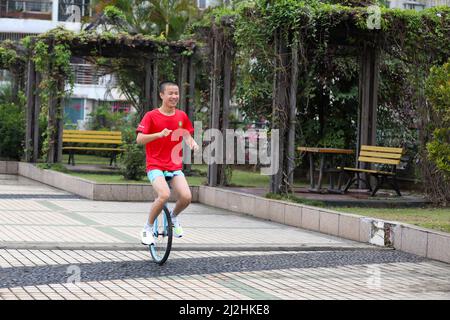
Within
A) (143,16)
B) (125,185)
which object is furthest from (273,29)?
(143,16)

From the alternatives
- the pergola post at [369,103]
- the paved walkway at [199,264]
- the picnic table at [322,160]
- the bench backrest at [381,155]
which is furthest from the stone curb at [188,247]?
the pergola post at [369,103]

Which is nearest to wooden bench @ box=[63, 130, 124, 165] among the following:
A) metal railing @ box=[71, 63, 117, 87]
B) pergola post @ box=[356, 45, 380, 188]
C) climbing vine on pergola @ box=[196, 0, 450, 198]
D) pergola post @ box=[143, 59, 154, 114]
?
pergola post @ box=[143, 59, 154, 114]

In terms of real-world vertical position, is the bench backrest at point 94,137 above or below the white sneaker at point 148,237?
above

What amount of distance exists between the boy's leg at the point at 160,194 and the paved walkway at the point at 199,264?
535mm

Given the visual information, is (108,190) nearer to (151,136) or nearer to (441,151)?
(441,151)

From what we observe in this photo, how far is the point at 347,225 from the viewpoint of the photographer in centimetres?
1223

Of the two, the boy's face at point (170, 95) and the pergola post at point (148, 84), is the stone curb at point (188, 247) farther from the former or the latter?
the pergola post at point (148, 84)

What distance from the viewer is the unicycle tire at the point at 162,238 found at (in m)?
Result: 9.16

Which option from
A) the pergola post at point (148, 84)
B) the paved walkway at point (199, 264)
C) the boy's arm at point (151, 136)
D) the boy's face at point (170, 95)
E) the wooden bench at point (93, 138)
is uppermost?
the pergola post at point (148, 84)

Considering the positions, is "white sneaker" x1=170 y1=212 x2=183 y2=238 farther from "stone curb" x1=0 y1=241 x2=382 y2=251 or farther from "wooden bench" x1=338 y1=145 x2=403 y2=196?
"wooden bench" x1=338 y1=145 x2=403 y2=196

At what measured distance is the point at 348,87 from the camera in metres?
20.3

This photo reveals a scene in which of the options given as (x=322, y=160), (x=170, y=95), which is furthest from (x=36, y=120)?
(x=170, y=95)

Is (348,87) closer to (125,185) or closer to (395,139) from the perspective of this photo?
(395,139)

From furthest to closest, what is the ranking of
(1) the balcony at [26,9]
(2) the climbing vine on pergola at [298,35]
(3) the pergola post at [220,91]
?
(1) the balcony at [26,9] < (3) the pergola post at [220,91] < (2) the climbing vine on pergola at [298,35]
